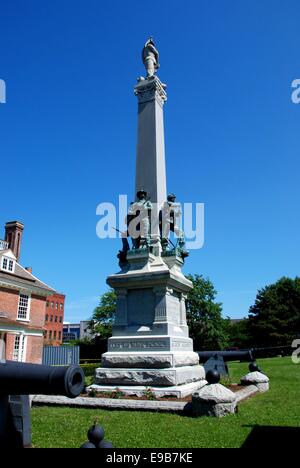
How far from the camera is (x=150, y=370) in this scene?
10.3 m

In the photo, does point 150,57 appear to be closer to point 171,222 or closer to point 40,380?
point 171,222

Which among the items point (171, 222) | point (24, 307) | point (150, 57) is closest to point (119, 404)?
point (171, 222)

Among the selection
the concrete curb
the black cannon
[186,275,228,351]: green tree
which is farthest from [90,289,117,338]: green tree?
the black cannon

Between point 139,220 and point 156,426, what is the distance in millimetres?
6902

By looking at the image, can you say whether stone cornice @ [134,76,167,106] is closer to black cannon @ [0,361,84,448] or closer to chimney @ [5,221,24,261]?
black cannon @ [0,361,84,448]

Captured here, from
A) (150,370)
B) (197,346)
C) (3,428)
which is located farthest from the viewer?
(197,346)

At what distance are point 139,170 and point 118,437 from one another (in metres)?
9.29

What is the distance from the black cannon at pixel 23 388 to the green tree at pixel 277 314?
46.3m

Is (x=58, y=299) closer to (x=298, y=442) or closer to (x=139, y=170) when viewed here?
(x=139, y=170)

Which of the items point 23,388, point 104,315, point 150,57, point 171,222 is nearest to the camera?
point 23,388

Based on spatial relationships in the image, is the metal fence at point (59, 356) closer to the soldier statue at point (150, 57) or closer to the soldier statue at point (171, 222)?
the soldier statue at point (171, 222)

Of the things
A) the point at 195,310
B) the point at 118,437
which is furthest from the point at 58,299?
the point at 118,437

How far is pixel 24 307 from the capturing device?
34.3 metres

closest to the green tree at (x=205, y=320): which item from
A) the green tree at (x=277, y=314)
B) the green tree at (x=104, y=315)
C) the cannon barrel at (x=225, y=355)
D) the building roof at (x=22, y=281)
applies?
the green tree at (x=277, y=314)
